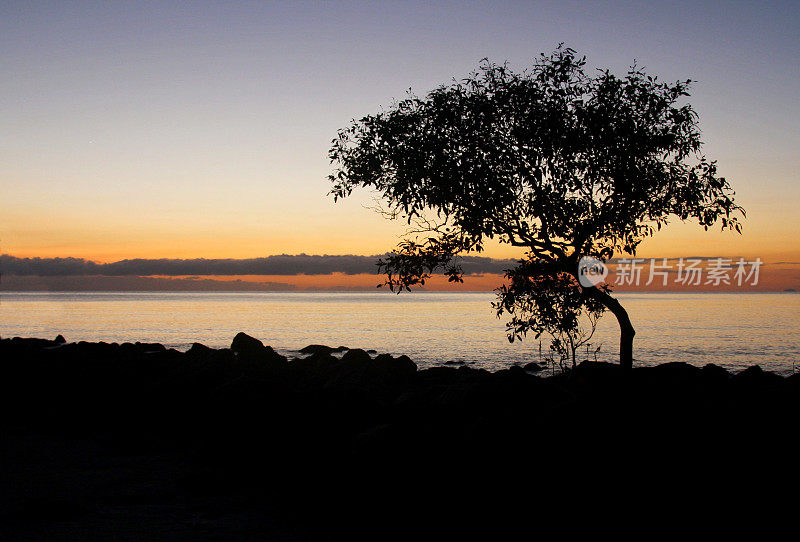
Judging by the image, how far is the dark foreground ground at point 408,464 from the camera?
30.7 ft

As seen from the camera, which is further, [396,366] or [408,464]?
[396,366]

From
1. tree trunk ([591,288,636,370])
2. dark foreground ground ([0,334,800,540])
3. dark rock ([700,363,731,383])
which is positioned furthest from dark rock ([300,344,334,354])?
dark rock ([700,363,731,383])

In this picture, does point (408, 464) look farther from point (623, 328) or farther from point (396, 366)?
point (396, 366)

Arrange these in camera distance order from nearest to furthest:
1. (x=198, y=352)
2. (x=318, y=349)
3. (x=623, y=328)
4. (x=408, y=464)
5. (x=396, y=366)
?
(x=408, y=464), (x=623, y=328), (x=396, y=366), (x=198, y=352), (x=318, y=349)

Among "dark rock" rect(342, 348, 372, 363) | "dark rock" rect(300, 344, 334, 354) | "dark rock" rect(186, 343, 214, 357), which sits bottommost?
"dark rock" rect(300, 344, 334, 354)

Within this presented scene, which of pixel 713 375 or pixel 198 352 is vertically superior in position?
pixel 713 375

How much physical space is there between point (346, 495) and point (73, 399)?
1329 cm

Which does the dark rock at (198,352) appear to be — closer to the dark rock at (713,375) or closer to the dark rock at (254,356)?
the dark rock at (254,356)

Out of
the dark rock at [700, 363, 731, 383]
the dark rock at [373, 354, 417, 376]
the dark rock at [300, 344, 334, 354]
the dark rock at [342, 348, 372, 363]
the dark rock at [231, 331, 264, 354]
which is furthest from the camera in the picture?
the dark rock at [300, 344, 334, 354]

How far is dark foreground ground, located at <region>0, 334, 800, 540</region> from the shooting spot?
9.36m

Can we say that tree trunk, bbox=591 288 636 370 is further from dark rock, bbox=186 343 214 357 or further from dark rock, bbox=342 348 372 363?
dark rock, bbox=186 343 214 357

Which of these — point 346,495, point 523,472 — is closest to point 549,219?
point 523,472

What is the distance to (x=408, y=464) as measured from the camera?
10633mm

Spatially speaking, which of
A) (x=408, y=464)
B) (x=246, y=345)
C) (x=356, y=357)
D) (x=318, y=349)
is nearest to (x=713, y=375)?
(x=408, y=464)
